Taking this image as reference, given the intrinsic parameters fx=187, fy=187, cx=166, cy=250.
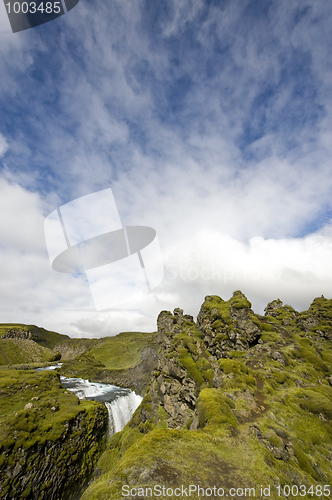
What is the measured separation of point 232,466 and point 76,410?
6264 cm

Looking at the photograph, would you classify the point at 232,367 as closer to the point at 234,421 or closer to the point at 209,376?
the point at 209,376

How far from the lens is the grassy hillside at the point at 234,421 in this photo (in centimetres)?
1325

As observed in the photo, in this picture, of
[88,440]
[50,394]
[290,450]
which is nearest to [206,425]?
[290,450]

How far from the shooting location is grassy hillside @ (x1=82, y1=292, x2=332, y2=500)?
1325cm

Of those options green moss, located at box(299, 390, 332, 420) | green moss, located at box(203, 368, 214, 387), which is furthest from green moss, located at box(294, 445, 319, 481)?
green moss, located at box(203, 368, 214, 387)

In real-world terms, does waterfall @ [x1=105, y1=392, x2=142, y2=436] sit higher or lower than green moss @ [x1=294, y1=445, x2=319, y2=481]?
lower

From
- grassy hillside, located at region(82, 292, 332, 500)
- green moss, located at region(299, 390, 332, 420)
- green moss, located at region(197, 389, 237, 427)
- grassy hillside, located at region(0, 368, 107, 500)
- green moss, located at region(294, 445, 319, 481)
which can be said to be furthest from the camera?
grassy hillside, located at region(0, 368, 107, 500)

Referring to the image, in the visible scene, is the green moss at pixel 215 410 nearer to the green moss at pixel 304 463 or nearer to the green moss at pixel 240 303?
the green moss at pixel 304 463

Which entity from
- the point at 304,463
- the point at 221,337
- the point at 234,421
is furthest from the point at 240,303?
the point at 304,463

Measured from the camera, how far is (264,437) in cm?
1925

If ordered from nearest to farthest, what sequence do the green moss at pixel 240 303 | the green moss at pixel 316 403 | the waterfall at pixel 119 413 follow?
1. the green moss at pixel 316 403
2. the green moss at pixel 240 303
3. the waterfall at pixel 119 413

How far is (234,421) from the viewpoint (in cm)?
2156

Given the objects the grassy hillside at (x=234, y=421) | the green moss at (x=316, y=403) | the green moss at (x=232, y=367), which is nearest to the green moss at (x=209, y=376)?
the grassy hillside at (x=234, y=421)

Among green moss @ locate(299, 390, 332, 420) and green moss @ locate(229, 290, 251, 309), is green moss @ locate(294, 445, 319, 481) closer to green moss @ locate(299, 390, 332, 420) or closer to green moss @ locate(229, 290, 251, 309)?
green moss @ locate(299, 390, 332, 420)
